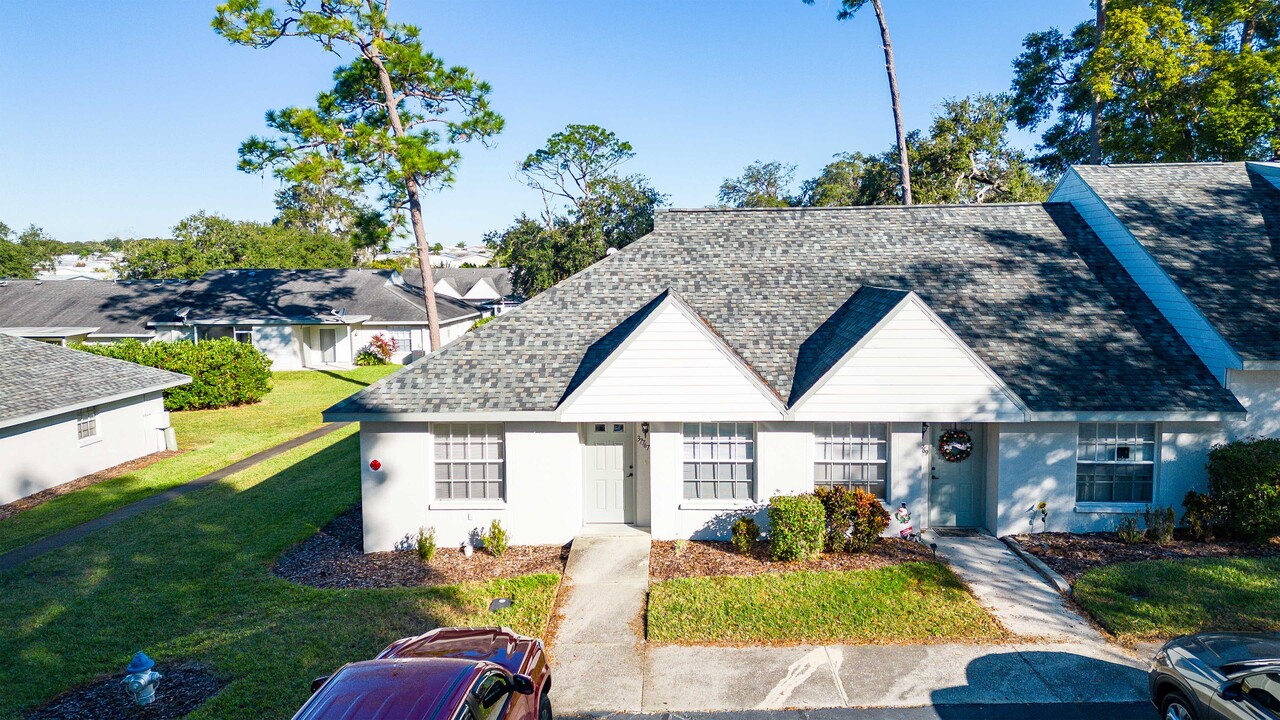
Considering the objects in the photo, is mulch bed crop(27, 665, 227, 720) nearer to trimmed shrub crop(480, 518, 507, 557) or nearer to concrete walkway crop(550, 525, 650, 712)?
concrete walkway crop(550, 525, 650, 712)

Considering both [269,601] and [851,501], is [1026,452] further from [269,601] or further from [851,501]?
[269,601]

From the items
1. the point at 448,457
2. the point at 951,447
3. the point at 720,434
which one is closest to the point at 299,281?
the point at 448,457

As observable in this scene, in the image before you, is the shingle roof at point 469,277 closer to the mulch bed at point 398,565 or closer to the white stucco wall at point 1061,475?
the mulch bed at point 398,565

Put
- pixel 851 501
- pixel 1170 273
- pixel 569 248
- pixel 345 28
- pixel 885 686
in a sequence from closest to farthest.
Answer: pixel 885 686, pixel 851 501, pixel 1170 273, pixel 345 28, pixel 569 248

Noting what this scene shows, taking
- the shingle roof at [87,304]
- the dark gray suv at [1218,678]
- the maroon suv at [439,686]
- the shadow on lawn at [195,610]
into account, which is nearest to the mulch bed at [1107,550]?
the dark gray suv at [1218,678]

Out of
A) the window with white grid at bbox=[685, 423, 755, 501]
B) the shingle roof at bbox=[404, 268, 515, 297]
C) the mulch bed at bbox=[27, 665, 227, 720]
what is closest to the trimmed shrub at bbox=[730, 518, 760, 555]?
the window with white grid at bbox=[685, 423, 755, 501]
